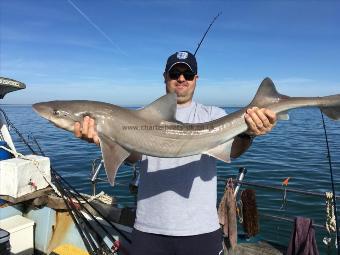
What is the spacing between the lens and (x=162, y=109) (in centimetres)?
376

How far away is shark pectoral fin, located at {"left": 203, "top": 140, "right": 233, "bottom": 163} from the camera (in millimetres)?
3787

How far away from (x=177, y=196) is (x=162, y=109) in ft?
3.24

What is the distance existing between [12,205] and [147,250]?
15.1ft

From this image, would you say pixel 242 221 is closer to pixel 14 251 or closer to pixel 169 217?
pixel 169 217

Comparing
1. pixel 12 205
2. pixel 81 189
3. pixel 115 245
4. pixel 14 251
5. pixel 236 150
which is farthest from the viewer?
pixel 81 189

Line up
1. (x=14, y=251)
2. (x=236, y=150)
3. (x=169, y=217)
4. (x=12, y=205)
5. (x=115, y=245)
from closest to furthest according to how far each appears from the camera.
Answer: (x=169, y=217) → (x=236, y=150) → (x=115, y=245) → (x=14, y=251) → (x=12, y=205)

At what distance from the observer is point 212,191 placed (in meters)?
3.77

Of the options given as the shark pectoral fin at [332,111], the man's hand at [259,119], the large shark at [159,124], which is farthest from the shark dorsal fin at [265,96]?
the shark pectoral fin at [332,111]

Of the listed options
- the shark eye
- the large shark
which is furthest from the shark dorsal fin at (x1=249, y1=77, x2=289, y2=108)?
the shark eye

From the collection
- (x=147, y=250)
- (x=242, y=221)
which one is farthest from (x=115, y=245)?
(x=242, y=221)

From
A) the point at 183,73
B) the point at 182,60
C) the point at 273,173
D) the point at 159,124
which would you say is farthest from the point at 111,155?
the point at 273,173

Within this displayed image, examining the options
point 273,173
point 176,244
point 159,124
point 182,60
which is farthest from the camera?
point 273,173

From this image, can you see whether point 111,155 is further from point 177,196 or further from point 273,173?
point 273,173

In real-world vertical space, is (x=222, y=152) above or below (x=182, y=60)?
below
